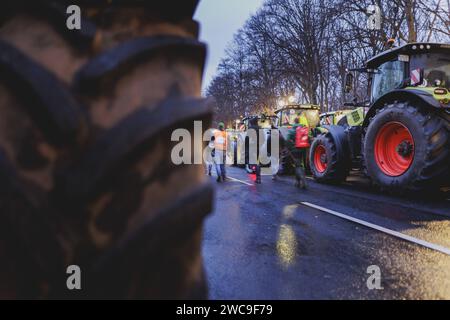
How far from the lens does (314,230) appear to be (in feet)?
15.0

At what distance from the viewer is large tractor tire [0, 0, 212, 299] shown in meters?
0.91

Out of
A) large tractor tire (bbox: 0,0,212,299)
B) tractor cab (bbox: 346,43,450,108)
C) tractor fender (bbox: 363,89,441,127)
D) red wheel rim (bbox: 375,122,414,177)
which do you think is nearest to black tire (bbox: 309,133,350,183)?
tractor fender (bbox: 363,89,441,127)

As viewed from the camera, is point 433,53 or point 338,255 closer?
point 338,255

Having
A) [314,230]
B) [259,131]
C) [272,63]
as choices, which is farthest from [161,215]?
[272,63]

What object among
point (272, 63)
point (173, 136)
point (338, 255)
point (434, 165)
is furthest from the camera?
point (272, 63)

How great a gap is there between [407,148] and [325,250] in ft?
12.3

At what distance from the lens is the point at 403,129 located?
265 inches

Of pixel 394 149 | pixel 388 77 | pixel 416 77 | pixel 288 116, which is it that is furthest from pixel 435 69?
pixel 288 116

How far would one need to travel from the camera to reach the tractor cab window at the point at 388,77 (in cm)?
747

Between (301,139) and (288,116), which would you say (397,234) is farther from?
(288,116)

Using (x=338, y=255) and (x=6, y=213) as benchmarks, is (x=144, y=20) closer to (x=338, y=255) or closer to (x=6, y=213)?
(x=6, y=213)

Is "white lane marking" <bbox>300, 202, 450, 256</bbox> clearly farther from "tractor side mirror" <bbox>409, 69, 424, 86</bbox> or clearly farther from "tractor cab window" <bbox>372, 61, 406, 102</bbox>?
"tractor cab window" <bbox>372, 61, 406, 102</bbox>

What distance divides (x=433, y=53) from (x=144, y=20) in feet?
24.5

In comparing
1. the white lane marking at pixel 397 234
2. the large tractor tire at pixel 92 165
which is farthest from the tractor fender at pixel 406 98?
the large tractor tire at pixel 92 165
